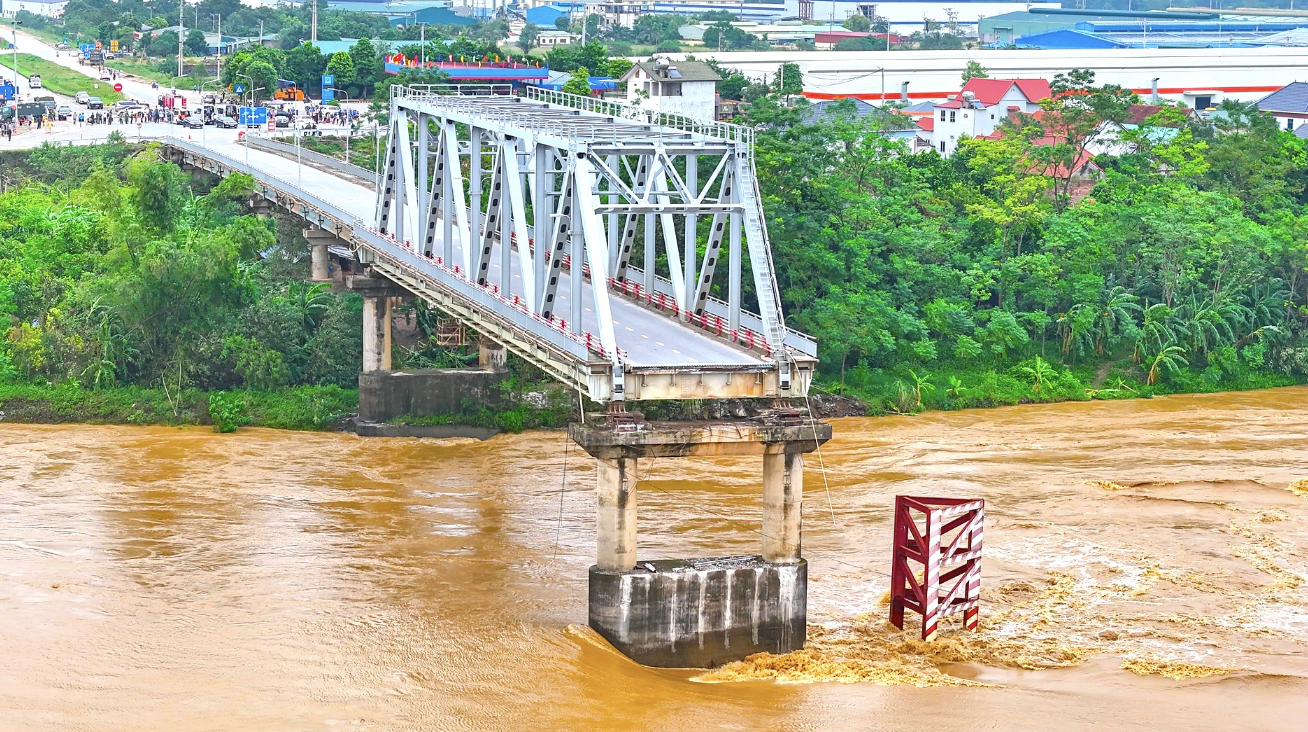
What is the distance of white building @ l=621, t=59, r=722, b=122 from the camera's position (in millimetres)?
106250

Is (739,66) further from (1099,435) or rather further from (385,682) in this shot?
(385,682)

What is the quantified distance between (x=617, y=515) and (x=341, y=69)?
290ft

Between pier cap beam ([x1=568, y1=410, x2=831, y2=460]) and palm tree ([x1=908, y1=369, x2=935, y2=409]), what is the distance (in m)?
29.8

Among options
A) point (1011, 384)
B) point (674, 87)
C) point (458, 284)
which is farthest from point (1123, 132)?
point (458, 284)

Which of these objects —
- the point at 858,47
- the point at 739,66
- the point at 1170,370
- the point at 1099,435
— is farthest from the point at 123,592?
the point at 858,47

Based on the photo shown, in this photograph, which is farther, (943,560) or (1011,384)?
(1011,384)

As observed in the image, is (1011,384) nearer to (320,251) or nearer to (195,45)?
(320,251)

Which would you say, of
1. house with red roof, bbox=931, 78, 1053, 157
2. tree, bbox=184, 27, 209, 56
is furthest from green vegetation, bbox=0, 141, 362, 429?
tree, bbox=184, 27, 209, 56

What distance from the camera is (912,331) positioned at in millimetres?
72938

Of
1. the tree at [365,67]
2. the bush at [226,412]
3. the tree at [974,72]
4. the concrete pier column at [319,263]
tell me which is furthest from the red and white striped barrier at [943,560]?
the tree at [974,72]

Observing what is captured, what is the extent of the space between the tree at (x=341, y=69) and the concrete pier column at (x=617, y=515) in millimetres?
87575

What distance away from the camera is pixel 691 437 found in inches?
1529

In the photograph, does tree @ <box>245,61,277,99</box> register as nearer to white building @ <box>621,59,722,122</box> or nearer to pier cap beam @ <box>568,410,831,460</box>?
white building @ <box>621,59,722,122</box>

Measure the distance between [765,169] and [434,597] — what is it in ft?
114
